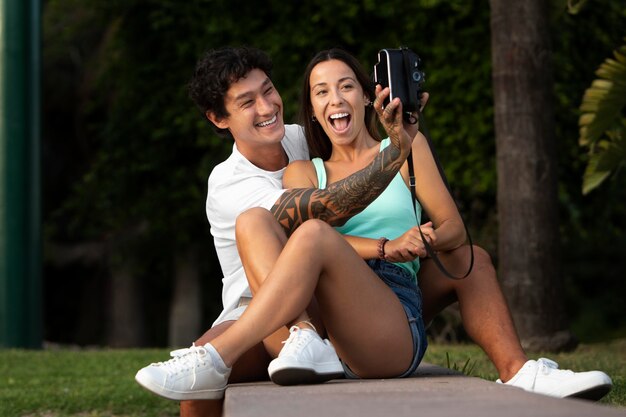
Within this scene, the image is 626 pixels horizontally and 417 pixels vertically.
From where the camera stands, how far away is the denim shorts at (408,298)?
4246 millimetres

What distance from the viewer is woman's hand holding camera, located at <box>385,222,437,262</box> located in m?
4.10

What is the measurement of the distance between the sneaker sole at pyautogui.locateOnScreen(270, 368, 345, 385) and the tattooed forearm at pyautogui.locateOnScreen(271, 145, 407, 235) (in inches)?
25.4

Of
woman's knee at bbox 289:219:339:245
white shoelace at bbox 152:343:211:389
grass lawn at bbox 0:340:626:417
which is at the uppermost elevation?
woman's knee at bbox 289:219:339:245

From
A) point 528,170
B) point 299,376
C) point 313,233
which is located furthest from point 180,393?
point 528,170

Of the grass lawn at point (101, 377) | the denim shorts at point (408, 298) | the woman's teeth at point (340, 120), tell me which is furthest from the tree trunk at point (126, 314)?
the denim shorts at point (408, 298)

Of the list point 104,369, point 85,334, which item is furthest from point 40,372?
point 85,334

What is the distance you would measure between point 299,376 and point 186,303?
9717mm

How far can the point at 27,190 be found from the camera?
33.2ft

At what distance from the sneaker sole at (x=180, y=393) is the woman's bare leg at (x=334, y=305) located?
0.39 ft

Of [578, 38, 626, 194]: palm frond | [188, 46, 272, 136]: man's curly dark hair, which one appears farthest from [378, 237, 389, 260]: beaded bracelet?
[578, 38, 626, 194]: palm frond

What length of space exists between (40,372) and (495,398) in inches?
200

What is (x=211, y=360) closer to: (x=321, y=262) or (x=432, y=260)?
(x=321, y=262)

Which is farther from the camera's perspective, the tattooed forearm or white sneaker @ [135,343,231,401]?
the tattooed forearm

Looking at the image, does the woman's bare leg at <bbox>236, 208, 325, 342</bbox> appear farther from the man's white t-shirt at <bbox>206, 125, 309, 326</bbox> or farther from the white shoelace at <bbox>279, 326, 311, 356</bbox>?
the man's white t-shirt at <bbox>206, 125, 309, 326</bbox>
